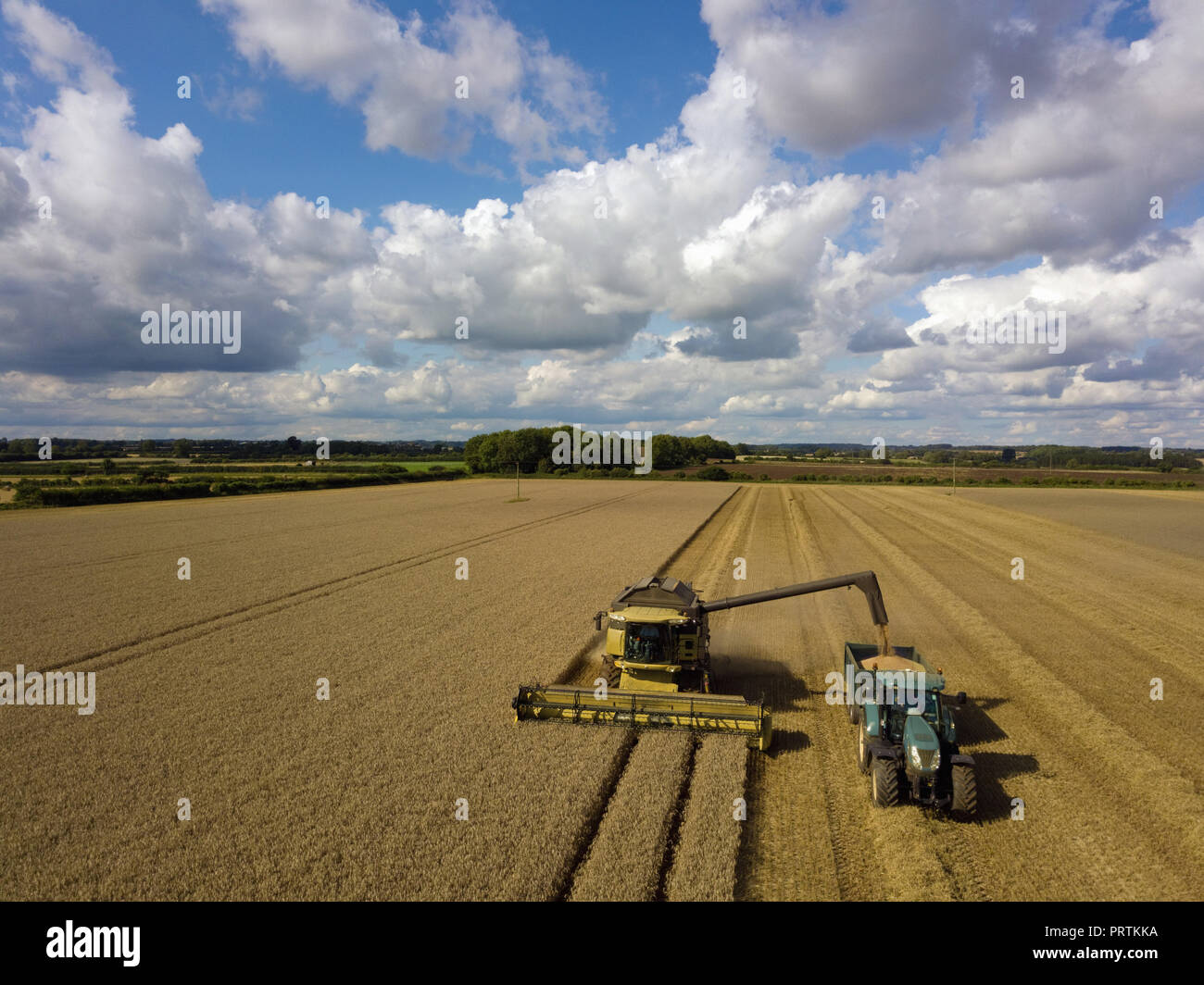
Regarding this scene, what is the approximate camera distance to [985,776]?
10.9m

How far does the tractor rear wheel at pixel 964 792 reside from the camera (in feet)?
30.4

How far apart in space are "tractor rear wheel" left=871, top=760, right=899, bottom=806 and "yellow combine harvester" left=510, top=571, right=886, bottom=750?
2.11m

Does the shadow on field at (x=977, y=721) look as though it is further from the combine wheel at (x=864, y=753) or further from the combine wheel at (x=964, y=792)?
the combine wheel at (x=964, y=792)

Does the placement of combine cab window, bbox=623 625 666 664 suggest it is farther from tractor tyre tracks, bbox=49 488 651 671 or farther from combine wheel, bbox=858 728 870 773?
tractor tyre tracks, bbox=49 488 651 671

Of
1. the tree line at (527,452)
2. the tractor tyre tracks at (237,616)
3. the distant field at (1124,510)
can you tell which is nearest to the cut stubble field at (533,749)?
the tractor tyre tracks at (237,616)

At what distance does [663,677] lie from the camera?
13508mm

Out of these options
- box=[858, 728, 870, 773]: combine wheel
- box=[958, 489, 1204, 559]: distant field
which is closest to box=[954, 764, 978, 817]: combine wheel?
box=[858, 728, 870, 773]: combine wheel

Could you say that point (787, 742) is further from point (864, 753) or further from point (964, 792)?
point (964, 792)

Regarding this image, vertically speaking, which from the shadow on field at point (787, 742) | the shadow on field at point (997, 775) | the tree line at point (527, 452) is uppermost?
the tree line at point (527, 452)

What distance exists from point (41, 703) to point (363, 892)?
11357 mm

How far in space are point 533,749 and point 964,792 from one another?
22.9 feet
